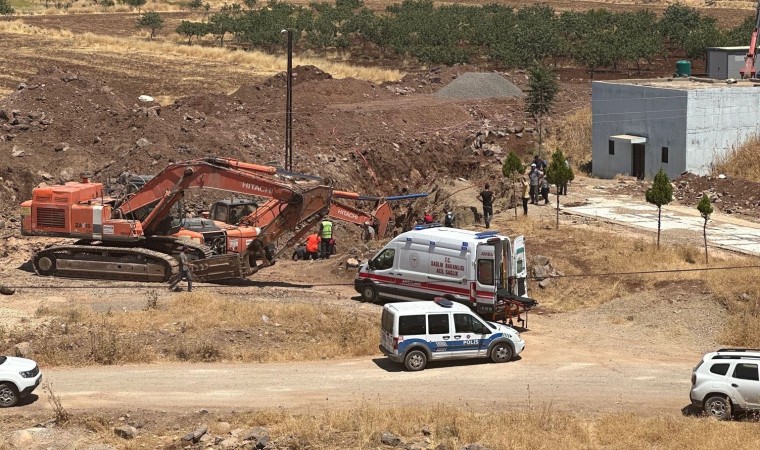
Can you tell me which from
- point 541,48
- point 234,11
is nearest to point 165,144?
point 541,48

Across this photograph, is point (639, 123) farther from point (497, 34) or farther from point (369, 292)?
point (497, 34)

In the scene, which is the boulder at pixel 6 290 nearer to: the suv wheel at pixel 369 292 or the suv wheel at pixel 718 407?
the suv wheel at pixel 369 292

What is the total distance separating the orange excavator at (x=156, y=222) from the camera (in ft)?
115

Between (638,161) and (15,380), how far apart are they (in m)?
33.7

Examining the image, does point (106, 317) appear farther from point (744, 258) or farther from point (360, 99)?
point (360, 99)

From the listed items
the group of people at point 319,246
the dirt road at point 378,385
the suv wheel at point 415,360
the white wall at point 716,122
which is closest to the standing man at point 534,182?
the white wall at point 716,122

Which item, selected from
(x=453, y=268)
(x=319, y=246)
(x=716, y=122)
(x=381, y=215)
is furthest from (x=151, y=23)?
(x=453, y=268)

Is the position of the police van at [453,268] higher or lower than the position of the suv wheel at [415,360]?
higher

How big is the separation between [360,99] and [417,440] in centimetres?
4411

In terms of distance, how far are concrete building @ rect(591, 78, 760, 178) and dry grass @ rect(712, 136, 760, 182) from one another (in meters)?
0.28

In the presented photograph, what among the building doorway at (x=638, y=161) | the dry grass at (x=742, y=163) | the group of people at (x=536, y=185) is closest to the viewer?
the group of people at (x=536, y=185)

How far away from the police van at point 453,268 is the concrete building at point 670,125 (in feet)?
63.7

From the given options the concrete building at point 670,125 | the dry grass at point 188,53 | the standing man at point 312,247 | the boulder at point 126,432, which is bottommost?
the boulder at point 126,432

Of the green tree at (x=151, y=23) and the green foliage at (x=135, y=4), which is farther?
the green foliage at (x=135, y=4)
